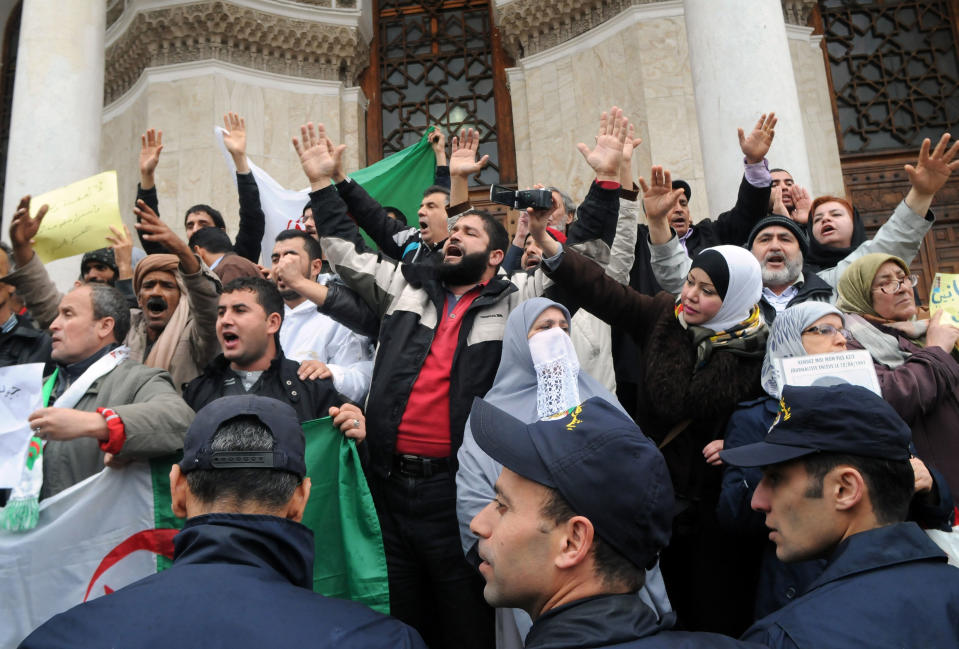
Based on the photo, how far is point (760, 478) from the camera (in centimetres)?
255

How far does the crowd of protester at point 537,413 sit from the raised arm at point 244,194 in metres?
0.04

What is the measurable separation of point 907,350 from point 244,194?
404 centimetres

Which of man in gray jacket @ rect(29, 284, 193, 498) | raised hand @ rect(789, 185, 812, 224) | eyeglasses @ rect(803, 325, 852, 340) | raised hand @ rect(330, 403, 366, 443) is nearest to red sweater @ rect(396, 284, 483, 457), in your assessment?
raised hand @ rect(330, 403, 366, 443)

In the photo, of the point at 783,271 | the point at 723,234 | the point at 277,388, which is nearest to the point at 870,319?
the point at 783,271

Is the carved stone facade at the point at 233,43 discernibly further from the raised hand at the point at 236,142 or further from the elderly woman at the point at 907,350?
the elderly woman at the point at 907,350

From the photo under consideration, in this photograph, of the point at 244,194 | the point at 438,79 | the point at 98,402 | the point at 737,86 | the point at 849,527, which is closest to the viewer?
the point at 849,527

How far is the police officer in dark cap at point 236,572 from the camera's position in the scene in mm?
1547

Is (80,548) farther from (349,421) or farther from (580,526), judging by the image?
(580,526)

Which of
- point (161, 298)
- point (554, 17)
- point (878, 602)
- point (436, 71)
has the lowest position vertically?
point (878, 602)

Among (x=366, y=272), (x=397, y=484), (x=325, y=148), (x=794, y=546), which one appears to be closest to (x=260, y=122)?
(x=325, y=148)

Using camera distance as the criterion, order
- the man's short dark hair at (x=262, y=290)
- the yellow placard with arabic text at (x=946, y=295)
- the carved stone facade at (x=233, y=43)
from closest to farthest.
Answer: the man's short dark hair at (x=262, y=290), the yellow placard with arabic text at (x=946, y=295), the carved stone facade at (x=233, y=43)

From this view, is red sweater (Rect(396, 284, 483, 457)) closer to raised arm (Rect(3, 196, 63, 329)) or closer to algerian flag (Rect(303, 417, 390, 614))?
algerian flag (Rect(303, 417, 390, 614))

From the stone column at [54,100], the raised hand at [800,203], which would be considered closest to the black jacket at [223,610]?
the raised hand at [800,203]

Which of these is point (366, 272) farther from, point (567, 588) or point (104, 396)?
point (567, 588)
